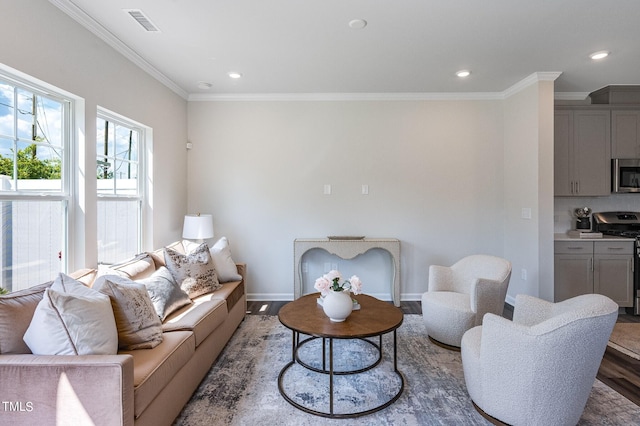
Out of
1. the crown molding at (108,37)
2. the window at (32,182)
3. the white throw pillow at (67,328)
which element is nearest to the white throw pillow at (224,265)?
the window at (32,182)

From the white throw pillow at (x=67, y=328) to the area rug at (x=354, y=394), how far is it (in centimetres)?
77

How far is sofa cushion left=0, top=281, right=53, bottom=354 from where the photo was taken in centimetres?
139

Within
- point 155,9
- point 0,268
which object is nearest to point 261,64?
point 155,9

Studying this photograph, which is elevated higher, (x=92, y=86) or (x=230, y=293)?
(x=92, y=86)

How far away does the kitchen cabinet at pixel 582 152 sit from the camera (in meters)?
3.71

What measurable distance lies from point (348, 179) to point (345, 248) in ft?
3.03

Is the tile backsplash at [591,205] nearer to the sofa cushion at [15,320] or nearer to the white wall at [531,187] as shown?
the white wall at [531,187]

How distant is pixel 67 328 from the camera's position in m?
1.40

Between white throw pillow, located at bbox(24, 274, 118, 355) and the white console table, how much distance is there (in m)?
2.42

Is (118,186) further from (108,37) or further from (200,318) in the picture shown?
(200,318)

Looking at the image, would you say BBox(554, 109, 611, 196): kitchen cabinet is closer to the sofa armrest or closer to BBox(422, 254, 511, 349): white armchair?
BBox(422, 254, 511, 349): white armchair

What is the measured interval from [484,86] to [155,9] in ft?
11.5

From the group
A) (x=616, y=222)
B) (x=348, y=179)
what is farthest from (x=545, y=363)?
(x=616, y=222)

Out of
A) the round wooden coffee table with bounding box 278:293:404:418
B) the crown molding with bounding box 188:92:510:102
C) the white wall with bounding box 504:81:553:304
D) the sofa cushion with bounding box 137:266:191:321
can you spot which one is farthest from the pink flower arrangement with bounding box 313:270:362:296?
the crown molding with bounding box 188:92:510:102
